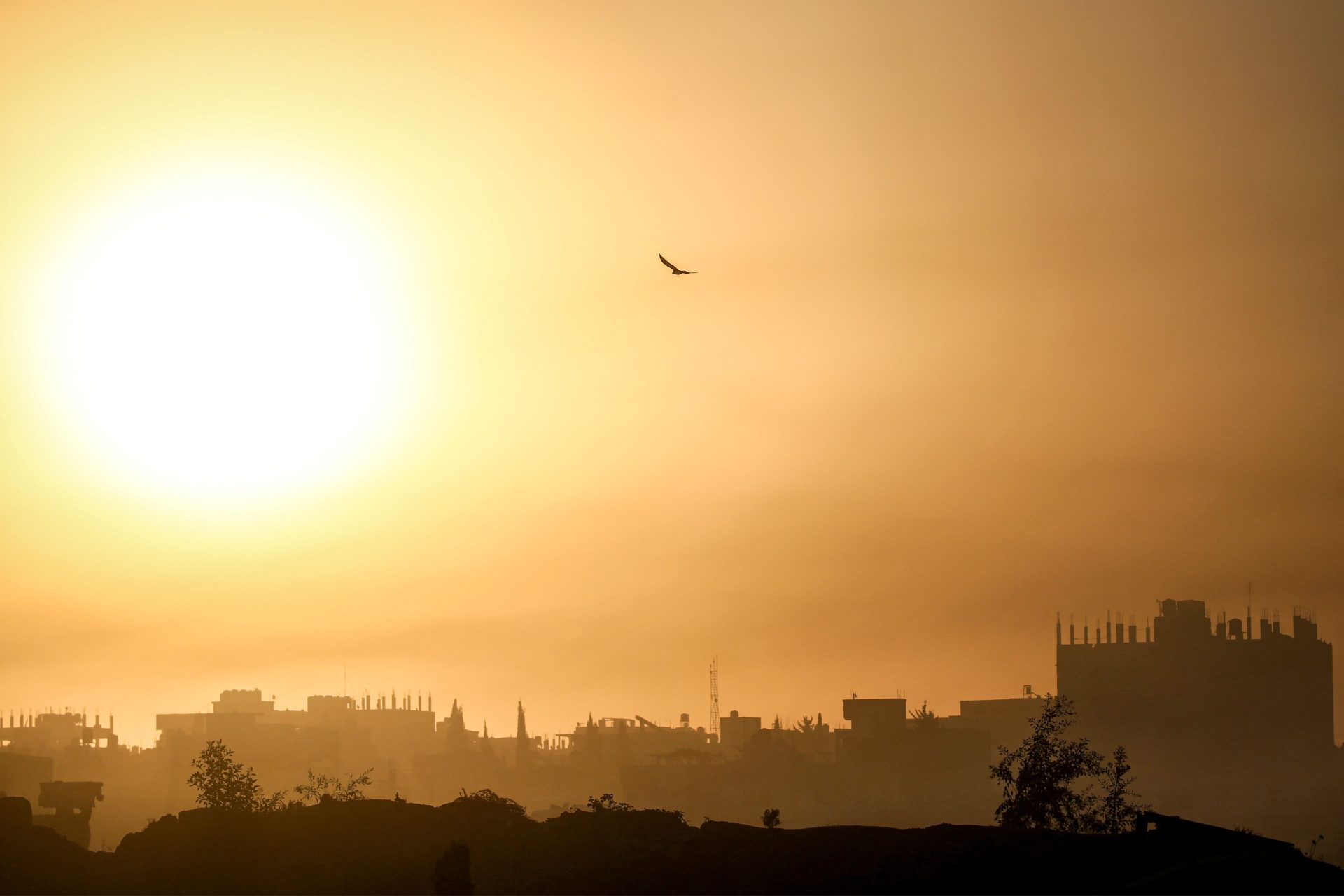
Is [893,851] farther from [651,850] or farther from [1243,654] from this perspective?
[1243,654]

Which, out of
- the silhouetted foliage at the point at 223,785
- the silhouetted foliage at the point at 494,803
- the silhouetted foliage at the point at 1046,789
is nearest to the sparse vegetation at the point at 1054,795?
the silhouetted foliage at the point at 1046,789

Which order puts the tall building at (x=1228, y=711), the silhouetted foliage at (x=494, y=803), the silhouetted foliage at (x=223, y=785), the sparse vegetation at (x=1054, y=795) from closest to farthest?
the silhouetted foliage at (x=494, y=803), the sparse vegetation at (x=1054, y=795), the silhouetted foliage at (x=223, y=785), the tall building at (x=1228, y=711)

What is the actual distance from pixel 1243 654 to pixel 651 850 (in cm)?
17252

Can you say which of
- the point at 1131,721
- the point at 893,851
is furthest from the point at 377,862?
the point at 1131,721

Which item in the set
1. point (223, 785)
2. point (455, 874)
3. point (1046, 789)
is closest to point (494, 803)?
point (455, 874)

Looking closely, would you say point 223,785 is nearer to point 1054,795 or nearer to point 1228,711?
point 1054,795

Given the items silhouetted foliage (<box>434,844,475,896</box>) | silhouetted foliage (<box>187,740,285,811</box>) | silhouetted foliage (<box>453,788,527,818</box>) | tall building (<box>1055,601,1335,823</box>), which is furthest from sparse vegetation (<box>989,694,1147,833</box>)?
tall building (<box>1055,601,1335,823</box>)

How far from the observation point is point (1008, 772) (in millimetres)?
54844

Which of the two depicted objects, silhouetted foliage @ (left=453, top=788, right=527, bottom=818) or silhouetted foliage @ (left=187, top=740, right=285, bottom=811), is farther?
silhouetted foliage @ (left=187, top=740, right=285, bottom=811)

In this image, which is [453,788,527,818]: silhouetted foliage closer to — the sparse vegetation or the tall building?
the sparse vegetation

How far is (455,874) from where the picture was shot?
142 ft

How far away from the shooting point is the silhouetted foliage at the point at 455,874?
4322 cm

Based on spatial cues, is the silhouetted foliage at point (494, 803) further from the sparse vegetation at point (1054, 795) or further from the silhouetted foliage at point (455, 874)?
the sparse vegetation at point (1054, 795)

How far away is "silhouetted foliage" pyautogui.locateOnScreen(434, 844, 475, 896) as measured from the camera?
142ft
